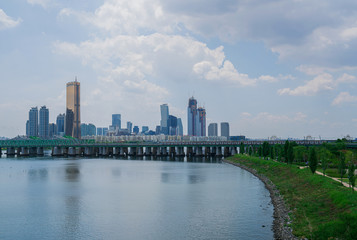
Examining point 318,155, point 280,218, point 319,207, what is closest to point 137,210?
point 280,218

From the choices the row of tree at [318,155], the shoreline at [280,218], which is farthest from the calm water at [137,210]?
the row of tree at [318,155]

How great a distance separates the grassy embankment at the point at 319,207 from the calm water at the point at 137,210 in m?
3.99

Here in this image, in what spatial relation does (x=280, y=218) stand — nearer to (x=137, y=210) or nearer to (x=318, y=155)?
(x=137, y=210)

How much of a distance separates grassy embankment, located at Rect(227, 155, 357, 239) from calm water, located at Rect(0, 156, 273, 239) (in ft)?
13.1

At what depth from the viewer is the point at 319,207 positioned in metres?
47.5

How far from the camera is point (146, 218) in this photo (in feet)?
169

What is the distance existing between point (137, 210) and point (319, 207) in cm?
2760

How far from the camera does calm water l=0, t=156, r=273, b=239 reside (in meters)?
43.8

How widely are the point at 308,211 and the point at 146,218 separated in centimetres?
2252

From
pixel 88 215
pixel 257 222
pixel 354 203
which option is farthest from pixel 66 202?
pixel 354 203

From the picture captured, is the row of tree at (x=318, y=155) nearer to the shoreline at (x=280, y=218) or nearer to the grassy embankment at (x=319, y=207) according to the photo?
the grassy embankment at (x=319, y=207)

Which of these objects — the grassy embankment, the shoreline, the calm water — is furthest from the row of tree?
the calm water

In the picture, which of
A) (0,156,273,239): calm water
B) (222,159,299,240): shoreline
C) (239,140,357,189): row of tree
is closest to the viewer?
(222,159,299,240): shoreline

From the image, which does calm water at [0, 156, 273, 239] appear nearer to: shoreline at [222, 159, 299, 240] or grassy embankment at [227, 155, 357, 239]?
shoreline at [222, 159, 299, 240]
